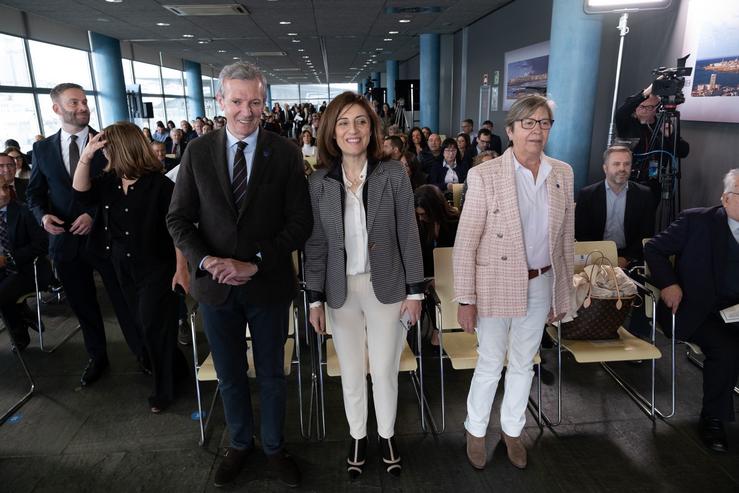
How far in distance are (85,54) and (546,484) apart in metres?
14.3

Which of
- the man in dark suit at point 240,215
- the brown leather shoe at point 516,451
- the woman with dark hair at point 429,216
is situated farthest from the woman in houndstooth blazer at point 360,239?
the woman with dark hair at point 429,216

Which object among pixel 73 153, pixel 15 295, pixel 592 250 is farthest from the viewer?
pixel 15 295

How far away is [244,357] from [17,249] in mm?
2541

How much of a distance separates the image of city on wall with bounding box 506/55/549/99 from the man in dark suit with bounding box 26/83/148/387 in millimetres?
6332

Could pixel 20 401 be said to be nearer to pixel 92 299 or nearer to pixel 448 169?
pixel 92 299

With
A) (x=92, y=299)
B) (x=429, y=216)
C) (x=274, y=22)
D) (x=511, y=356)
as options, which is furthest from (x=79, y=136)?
(x=274, y=22)

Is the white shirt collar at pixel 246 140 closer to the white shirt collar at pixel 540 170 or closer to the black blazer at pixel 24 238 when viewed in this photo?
the white shirt collar at pixel 540 170

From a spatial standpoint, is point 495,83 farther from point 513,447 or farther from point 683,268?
point 513,447

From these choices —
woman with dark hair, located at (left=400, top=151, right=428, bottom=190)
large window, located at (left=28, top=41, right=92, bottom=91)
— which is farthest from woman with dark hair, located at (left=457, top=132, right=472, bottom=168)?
large window, located at (left=28, top=41, right=92, bottom=91)

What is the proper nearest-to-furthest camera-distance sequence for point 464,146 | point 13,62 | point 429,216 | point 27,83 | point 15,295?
point 429,216
point 15,295
point 464,146
point 13,62
point 27,83

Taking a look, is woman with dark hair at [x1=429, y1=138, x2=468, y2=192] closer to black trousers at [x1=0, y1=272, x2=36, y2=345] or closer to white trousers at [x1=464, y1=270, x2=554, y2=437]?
white trousers at [x1=464, y1=270, x2=554, y2=437]

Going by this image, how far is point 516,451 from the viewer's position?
254 centimetres

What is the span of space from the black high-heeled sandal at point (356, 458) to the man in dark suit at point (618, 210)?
2328mm

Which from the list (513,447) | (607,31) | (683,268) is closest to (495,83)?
(607,31)
